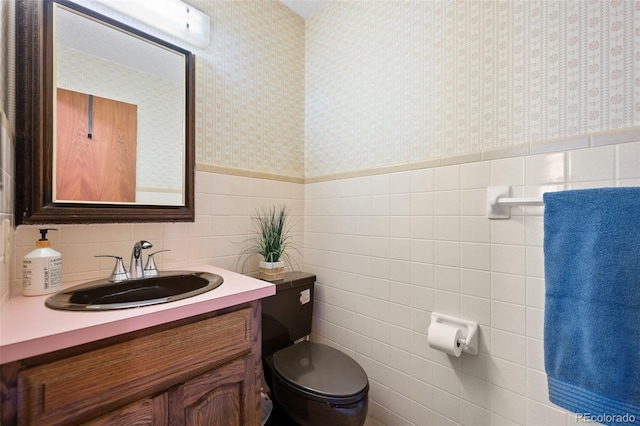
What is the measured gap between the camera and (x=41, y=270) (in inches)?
33.9

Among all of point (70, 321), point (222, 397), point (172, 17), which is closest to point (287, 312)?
point (222, 397)

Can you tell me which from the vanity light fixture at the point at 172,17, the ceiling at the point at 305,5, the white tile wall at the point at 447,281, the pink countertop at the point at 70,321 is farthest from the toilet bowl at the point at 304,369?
the ceiling at the point at 305,5

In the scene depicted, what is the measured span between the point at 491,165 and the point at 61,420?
1.48 m

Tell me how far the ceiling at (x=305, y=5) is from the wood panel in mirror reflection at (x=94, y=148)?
1174mm

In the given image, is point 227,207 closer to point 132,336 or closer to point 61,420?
point 132,336

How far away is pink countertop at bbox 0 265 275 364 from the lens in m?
0.57

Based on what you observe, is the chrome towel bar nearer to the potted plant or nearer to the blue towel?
the blue towel

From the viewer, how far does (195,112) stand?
4.33ft

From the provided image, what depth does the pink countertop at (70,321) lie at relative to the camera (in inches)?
22.6

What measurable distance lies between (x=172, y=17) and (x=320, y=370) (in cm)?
169

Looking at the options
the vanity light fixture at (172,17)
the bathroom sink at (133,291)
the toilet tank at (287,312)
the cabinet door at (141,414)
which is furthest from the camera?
the toilet tank at (287,312)

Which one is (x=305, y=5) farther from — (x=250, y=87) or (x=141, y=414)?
(x=141, y=414)

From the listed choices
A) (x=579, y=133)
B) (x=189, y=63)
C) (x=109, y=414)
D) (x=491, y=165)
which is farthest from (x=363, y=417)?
(x=189, y=63)

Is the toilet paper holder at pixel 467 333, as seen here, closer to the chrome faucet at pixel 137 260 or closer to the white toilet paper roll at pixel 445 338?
the white toilet paper roll at pixel 445 338
